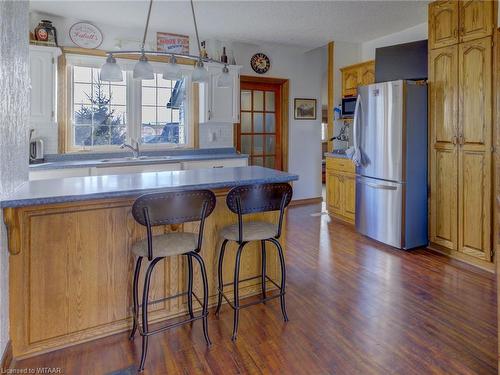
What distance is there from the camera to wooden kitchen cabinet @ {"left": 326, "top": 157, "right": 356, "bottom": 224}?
4.80 metres

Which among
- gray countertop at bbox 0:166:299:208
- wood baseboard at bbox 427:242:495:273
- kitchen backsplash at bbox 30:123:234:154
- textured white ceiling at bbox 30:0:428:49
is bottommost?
wood baseboard at bbox 427:242:495:273

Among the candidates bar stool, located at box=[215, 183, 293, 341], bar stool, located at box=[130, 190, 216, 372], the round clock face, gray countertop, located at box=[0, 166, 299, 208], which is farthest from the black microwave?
bar stool, located at box=[130, 190, 216, 372]

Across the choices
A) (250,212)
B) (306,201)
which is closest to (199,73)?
(250,212)

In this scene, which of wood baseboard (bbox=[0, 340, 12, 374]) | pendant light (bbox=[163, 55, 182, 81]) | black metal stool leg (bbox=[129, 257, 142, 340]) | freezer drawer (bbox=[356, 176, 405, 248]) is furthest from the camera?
freezer drawer (bbox=[356, 176, 405, 248])

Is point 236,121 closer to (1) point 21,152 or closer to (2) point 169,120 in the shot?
(2) point 169,120

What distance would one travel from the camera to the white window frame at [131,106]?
443 cm

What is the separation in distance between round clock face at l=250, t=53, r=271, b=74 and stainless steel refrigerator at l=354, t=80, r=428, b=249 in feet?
6.84

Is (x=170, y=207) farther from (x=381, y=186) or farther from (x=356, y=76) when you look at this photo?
(x=356, y=76)

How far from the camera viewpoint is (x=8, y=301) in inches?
75.2

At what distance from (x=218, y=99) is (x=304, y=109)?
1.76 metres

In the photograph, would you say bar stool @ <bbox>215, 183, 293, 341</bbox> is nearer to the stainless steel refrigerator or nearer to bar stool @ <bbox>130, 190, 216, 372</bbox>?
bar stool @ <bbox>130, 190, 216, 372</bbox>

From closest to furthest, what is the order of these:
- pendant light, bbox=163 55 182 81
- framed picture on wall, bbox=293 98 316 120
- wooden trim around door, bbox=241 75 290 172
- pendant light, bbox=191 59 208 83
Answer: pendant light, bbox=163 55 182 81
pendant light, bbox=191 59 208 83
wooden trim around door, bbox=241 75 290 172
framed picture on wall, bbox=293 98 316 120

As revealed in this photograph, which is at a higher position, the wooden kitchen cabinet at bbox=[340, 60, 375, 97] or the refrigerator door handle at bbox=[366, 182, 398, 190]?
the wooden kitchen cabinet at bbox=[340, 60, 375, 97]

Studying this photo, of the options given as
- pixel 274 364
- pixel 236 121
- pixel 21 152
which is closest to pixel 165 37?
pixel 236 121
